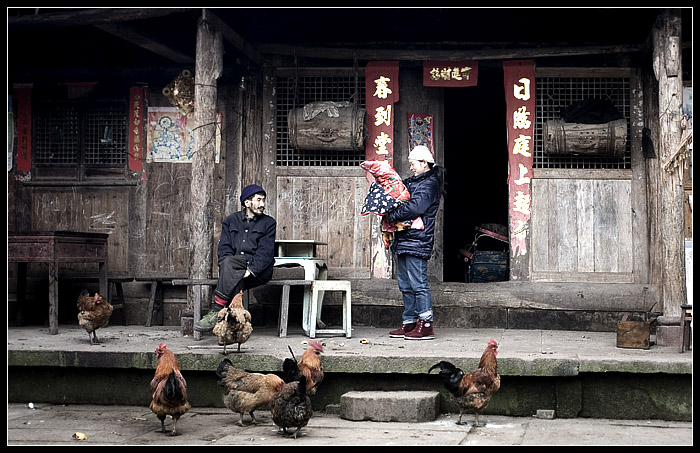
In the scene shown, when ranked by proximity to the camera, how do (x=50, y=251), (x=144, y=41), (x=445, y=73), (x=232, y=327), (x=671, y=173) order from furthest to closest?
(x=445, y=73)
(x=144, y=41)
(x=50, y=251)
(x=671, y=173)
(x=232, y=327)

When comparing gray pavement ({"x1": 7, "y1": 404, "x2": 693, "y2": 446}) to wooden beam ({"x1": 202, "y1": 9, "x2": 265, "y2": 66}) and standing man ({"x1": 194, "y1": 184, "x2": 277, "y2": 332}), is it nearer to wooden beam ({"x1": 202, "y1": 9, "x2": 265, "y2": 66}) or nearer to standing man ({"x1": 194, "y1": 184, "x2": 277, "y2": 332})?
standing man ({"x1": 194, "y1": 184, "x2": 277, "y2": 332})

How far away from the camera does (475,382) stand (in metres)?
7.14

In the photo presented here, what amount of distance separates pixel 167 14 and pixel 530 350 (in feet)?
16.7

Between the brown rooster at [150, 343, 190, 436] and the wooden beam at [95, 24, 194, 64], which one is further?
the wooden beam at [95, 24, 194, 64]

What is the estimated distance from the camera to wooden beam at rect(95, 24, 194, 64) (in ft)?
31.8

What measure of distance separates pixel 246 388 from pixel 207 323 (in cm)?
175

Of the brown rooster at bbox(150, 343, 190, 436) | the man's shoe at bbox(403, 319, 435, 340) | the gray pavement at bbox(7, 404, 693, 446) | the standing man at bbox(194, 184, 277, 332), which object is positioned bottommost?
the gray pavement at bbox(7, 404, 693, 446)

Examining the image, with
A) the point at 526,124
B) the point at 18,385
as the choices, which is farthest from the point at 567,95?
the point at 18,385

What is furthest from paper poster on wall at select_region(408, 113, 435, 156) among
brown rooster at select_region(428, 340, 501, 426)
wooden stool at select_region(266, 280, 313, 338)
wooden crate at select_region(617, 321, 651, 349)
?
brown rooster at select_region(428, 340, 501, 426)

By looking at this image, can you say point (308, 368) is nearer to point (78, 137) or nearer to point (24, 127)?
point (78, 137)

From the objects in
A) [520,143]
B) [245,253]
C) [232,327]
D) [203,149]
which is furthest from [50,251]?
[520,143]

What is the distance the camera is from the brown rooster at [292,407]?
673 cm

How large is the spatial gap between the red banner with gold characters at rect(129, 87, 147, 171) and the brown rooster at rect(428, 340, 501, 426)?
559 centimetres

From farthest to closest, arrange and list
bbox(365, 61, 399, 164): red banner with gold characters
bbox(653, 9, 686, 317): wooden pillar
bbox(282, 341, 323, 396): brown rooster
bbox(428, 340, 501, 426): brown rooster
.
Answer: bbox(365, 61, 399, 164): red banner with gold characters → bbox(653, 9, 686, 317): wooden pillar → bbox(282, 341, 323, 396): brown rooster → bbox(428, 340, 501, 426): brown rooster
